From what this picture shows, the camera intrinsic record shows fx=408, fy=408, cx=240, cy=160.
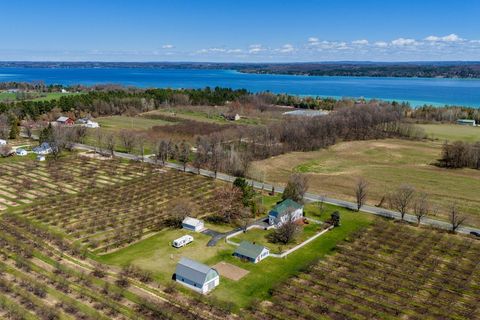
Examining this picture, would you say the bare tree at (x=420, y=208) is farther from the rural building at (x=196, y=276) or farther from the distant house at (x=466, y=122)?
the distant house at (x=466, y=122)

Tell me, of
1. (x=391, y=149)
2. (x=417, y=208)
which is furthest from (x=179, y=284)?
(x=391, y=149)

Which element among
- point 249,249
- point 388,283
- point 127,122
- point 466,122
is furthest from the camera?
point 466,122

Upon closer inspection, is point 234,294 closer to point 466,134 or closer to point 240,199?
point 240,199

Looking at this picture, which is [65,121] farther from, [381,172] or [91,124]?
[381,172]

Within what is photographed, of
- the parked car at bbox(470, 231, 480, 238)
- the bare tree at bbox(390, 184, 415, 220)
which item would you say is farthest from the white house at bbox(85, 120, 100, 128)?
the parked car at bbox(470, 231, 480, 238)

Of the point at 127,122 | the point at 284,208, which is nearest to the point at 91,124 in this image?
the point at 127,122

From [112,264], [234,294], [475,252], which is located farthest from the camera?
[475,252]
